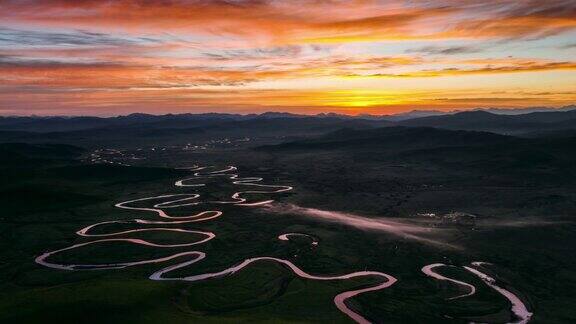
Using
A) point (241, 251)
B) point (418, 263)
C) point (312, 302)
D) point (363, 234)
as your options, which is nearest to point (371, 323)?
point (312, 302)

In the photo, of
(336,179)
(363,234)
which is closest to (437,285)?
(363,234)

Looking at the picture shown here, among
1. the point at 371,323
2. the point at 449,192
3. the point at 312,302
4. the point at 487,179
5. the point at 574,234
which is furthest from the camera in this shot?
the point at 487,179

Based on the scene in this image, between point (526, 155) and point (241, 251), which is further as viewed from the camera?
point (526, 155)

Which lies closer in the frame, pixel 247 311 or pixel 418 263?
pixel 247 311

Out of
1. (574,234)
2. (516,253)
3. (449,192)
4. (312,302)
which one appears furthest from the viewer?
(449,192)

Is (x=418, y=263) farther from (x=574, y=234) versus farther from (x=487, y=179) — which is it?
(x=487, y=179)

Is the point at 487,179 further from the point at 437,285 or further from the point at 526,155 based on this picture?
the point at 437,285

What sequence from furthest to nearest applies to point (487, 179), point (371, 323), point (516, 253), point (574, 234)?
point (487, 179)
point (574, 234)
point (516, 253)
point (371, 323)

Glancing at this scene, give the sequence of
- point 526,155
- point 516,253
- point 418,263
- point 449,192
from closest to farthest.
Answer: point 418,263 < point 516,253 < point 449,192 < point 526,155
